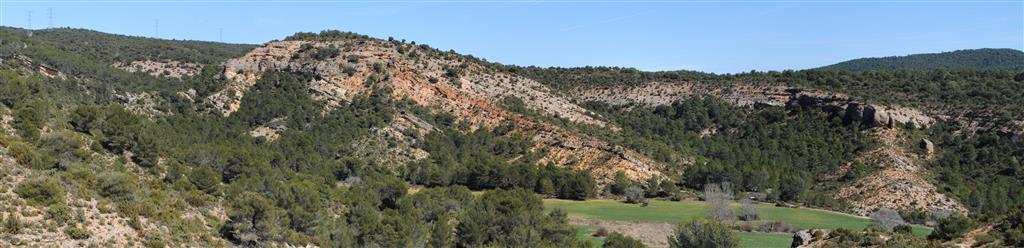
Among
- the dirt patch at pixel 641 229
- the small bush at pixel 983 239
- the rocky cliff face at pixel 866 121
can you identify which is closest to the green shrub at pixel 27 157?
the dirt patch at pixel 641 229

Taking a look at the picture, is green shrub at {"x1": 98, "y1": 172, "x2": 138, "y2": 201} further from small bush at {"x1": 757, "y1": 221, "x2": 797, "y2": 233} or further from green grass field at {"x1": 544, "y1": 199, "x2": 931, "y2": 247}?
small bush at {"x1": 757, "y1": 221, "x2": 797, "y2": 233}

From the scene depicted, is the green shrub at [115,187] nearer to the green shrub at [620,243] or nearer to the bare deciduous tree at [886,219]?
the green shrub at [620,243]

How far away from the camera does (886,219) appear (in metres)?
68.8

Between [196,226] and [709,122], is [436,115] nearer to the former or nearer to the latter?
[709,122]

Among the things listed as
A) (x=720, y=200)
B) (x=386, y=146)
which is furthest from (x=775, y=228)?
(x=386, y=146)

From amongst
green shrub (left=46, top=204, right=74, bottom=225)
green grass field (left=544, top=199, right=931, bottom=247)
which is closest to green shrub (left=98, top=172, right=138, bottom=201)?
green shrub (left=46, top=204, right=74, bottom=225)

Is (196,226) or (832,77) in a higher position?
(832,77)

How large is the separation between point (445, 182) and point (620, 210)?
750 inches

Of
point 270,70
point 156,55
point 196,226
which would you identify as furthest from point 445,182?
point 156,55

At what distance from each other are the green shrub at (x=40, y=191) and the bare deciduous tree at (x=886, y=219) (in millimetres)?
54903

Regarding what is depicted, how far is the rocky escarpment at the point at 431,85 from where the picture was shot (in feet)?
317

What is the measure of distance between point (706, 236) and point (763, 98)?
8168 cm

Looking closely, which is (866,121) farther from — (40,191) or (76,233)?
(40,191)

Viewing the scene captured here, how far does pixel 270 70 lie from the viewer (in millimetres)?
109938
